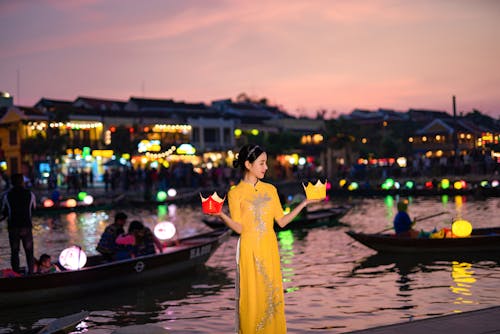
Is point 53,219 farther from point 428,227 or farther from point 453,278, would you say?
point 453,278

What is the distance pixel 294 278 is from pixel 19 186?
6116 mm

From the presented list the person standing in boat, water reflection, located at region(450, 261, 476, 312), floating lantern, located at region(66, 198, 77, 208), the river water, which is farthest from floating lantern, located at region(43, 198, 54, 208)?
water reflection, located at region(450, 261, 476, 312)

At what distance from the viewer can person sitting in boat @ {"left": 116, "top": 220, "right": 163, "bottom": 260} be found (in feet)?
48.6

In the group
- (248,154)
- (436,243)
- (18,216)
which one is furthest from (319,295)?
(248,154)

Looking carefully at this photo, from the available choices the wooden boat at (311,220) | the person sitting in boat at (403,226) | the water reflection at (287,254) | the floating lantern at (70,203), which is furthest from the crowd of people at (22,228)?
the floating lantern at (70,203)

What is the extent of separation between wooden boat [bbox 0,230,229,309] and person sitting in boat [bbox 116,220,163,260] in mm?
284

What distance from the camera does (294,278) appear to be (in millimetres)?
15836

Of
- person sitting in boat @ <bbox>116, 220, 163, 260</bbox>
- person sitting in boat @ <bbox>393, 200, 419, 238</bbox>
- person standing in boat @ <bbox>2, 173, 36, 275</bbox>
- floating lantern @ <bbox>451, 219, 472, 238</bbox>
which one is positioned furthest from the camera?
person sitting in boat @ <bbox>393, 200, 419, 238</bbox>

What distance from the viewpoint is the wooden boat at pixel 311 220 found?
25516mm

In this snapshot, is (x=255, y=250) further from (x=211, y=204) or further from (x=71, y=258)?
(x=71, y=258)

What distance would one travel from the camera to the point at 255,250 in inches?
253

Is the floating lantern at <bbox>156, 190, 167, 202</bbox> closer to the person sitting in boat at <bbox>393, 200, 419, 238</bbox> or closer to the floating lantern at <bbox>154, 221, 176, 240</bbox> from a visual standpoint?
the floating lantern at <bbox>154, 221, 176, 240</bbox>

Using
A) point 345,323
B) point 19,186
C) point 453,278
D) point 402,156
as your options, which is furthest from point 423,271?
point 402,156

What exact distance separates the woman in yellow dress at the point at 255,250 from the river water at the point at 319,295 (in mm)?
4556
